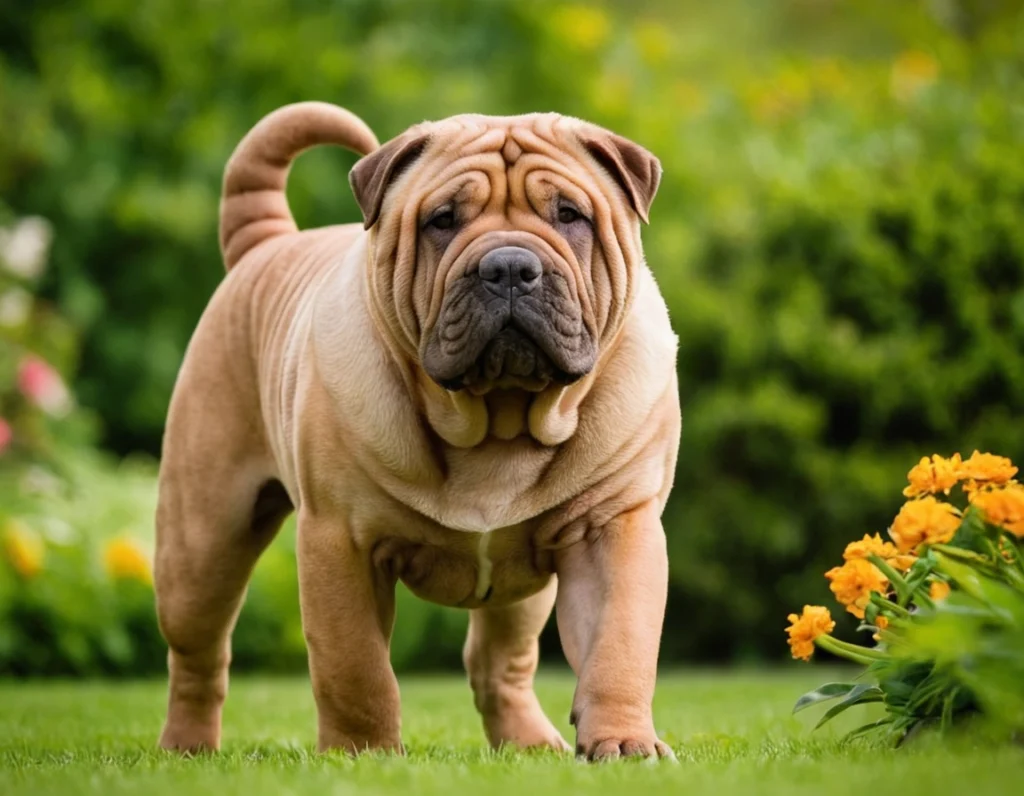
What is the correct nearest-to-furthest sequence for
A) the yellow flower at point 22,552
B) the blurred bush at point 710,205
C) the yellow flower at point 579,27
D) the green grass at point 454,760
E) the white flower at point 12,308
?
the green grass at point 454,760, the yellow flower at point 22,552, the blurred bush at point 710,205, the white flower at point 12,308, the yellow flower at point 579,27

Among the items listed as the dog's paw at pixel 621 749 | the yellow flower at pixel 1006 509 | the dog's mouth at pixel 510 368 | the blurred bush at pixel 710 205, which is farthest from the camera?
the blurred bush at pixel 710 205

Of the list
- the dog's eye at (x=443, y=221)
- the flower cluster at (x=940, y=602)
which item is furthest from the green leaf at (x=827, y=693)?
the dog's eye at (x=443, y=221)

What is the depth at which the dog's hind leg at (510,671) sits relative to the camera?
4.69 meters

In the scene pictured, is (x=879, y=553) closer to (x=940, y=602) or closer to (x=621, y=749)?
(x=940, y=602)

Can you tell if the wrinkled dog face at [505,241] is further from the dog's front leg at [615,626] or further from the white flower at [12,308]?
the white flower at [12,308]

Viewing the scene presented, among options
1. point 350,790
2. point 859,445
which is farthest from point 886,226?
point 350,790

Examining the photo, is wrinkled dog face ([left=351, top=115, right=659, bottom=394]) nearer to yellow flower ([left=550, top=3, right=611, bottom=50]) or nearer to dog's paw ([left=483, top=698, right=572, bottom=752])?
dog's paw ([left=483, top=698, right=572, bottom=752])

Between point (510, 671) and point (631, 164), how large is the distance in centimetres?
163

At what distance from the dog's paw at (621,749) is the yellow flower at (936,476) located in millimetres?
841

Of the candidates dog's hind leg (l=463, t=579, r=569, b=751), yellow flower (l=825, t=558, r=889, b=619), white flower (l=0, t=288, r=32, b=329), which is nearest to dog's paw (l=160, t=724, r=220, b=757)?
dog's hind leg (l=463, t=579, r=569, b=751)

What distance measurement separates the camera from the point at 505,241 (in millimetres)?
3604

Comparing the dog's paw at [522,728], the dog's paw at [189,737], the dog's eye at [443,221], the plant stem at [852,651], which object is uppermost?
the dog's eye at [443,221]

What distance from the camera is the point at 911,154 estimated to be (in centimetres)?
944

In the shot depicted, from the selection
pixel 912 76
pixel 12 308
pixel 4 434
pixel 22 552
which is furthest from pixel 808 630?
pixel 912 76
